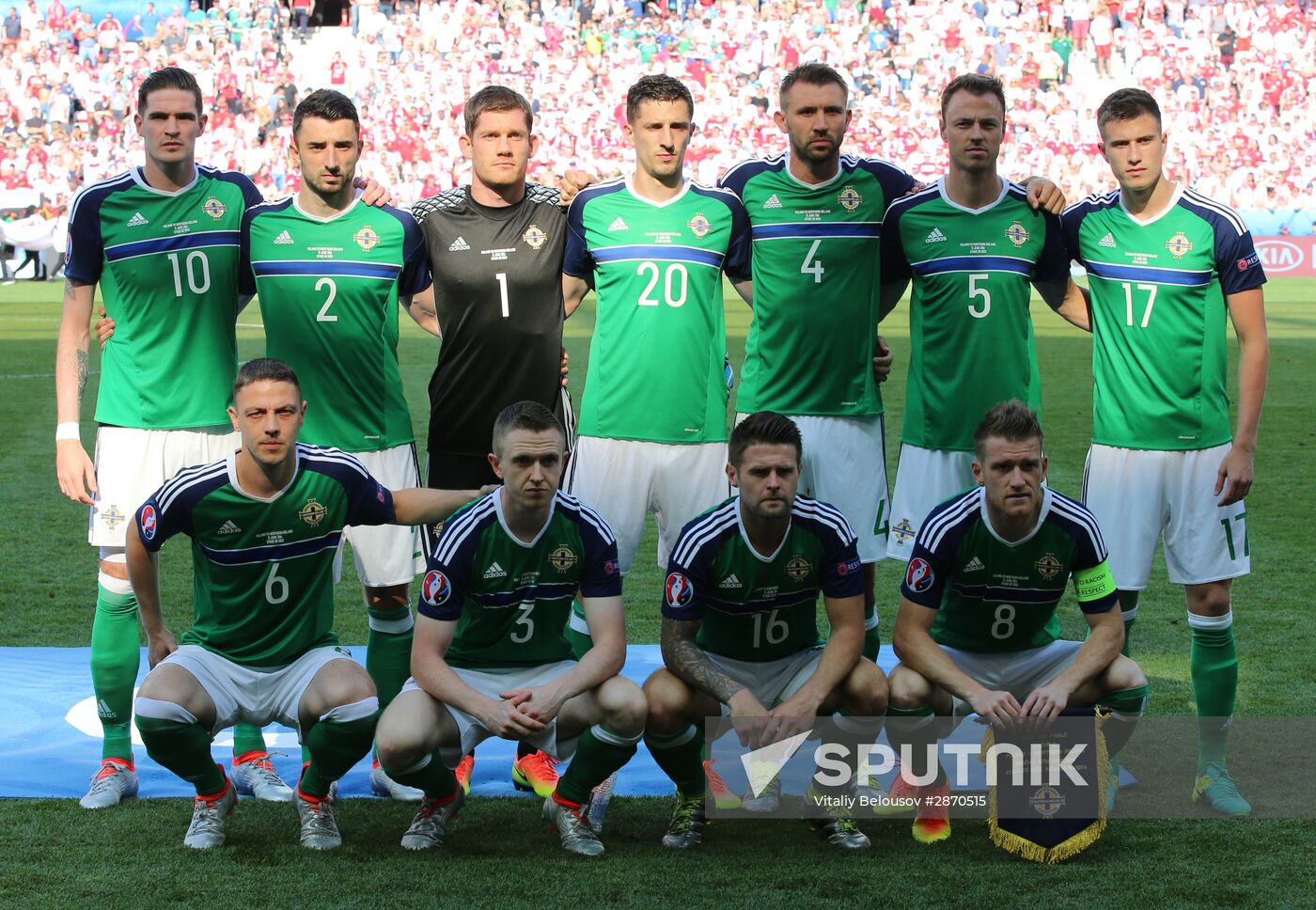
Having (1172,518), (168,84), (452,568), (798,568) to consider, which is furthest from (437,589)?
(1172,518)

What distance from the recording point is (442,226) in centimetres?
479

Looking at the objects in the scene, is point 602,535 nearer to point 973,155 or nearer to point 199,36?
point 973,155

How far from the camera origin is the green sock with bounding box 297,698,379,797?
3969mm

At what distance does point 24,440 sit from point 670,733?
880 centimetres

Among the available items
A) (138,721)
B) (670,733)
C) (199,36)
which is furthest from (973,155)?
(199,36)

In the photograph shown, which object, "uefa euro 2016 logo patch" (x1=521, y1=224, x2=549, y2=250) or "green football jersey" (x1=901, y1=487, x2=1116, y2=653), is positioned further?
"uefa euro 2016 logo patch" (x1=521, y1=224, x2=549, y2=250)

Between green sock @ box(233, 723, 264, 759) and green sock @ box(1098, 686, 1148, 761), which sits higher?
green sock @ box(1098, 686, 1148, 761)

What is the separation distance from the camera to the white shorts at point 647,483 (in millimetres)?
4691

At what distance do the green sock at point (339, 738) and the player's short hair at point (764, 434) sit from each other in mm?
1169

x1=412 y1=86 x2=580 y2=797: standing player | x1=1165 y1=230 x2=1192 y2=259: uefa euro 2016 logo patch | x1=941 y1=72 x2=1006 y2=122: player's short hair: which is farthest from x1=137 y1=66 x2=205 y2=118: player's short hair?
x1=1165 y1=230 x2=1192 y2=259: uefa euro 2016 logo patch

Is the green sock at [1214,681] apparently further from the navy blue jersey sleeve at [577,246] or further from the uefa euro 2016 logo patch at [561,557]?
the navy blue jersey sleeve at [577,246]

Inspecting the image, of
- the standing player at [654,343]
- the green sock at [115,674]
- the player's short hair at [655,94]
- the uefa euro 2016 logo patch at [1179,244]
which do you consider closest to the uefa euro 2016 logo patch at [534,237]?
the standing player at [654,343]

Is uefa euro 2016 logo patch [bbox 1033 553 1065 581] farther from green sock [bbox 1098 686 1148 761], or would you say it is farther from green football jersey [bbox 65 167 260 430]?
green football jersey [bbox 65 167 260 430]

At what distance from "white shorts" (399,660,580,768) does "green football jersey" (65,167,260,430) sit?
124 cm
